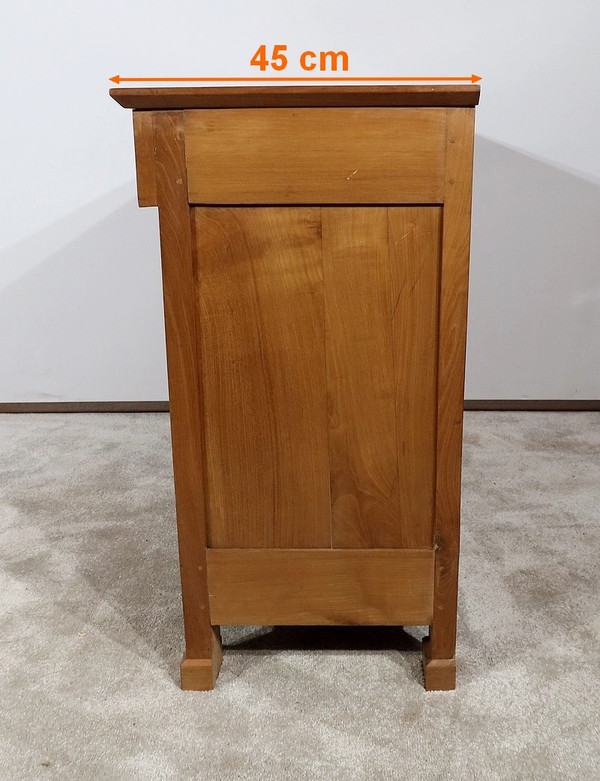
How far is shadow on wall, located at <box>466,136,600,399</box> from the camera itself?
247 cm

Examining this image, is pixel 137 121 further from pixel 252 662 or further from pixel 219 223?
pixel 252 662

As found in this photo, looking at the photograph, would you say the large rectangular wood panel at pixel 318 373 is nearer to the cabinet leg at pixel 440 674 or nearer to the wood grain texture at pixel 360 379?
the wood grain texture at pixel 360 379

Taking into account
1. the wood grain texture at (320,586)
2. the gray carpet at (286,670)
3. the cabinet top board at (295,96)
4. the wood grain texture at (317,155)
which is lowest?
the gray carpet at (286,670)

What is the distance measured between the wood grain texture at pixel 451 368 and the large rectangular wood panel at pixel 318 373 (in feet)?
0.06

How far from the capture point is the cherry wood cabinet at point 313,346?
36.3 inches

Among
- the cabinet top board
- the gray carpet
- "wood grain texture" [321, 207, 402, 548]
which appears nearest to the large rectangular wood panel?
"wood grain texture" [321, 207, 402, 548]

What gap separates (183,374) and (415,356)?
34 centimetres

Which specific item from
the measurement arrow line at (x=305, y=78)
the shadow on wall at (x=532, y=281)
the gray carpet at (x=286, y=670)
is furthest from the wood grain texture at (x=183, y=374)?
the shadow on wall at (x=532, y=281)

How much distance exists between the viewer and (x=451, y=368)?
0.99 metres

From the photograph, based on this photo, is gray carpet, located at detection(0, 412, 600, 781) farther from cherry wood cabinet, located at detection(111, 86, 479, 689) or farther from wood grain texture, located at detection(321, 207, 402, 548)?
wood grain texture, located at detection(321, 207, 402, 548)

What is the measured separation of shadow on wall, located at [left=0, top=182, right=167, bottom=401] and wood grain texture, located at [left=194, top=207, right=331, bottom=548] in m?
1.69

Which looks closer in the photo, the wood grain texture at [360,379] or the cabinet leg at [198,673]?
the wood grain texture at [360,379]

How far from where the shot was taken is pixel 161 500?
1.83 m

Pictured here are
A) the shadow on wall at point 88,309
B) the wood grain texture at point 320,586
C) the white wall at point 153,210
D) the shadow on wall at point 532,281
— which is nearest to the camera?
the wood grain texture at point 320,586
